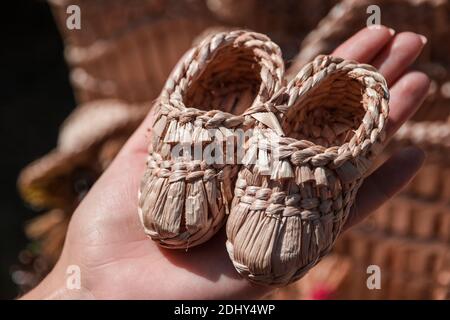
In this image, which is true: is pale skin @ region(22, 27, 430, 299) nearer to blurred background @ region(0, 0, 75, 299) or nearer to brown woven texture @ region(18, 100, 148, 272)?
brown woven texture @ region(18, 100, 148, 272)

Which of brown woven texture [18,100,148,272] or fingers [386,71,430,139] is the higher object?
fingers [386,71,430,139]

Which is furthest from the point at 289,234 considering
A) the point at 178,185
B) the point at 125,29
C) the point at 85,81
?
the point at 85,81

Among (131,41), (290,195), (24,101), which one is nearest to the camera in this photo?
(290,195)

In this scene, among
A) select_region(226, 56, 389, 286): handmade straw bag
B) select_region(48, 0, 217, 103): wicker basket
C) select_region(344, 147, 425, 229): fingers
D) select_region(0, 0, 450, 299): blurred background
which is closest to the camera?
select_region(226, 56, 389, 286): handmade straw bag

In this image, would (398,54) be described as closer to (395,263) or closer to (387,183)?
(387,183)

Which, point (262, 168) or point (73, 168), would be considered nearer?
point (262, 168)

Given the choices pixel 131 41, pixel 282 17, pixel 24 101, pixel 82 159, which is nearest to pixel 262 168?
pixel 282 17

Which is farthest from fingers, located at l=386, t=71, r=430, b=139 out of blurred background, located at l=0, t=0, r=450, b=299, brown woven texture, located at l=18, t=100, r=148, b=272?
brown woven texture, located at l=18, t=100, r=148, b=272
